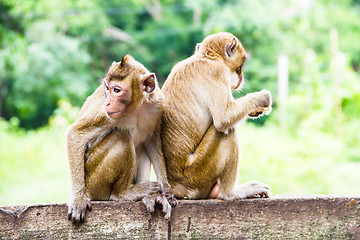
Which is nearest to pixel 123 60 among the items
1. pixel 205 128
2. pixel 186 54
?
pixel 205 128

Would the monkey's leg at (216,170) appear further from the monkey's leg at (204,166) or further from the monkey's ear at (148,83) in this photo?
the monkey's ear at (148,83)

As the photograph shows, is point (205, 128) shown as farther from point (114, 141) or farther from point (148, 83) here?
point (114, 141)

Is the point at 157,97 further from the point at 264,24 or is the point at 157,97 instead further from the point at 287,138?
the point at 264,24

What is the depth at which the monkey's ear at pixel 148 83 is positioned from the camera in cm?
403

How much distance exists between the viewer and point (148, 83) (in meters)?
4.06

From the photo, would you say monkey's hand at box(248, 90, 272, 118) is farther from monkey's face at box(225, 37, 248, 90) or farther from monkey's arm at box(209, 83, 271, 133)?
monkey's face at box(225, 37, 248, 90)

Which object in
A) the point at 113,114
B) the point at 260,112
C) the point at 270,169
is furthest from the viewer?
the point at 270,169

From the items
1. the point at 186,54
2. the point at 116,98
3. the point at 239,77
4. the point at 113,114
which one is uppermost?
the point at 186,54

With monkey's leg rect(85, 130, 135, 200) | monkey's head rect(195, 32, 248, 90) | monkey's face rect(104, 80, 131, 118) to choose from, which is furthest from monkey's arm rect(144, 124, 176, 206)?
monkey's head rect(195, 32, 248, 90)

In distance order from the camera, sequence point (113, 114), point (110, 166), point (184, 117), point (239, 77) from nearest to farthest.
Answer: point (113, 114)
point (110, 166)
point (184, 117)
point (239, 77)

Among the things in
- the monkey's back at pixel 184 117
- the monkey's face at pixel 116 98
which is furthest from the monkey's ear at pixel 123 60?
the monkey's back at pixel 184 117

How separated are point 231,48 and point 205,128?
82cm

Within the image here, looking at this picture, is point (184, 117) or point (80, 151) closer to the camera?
point (80, 151)

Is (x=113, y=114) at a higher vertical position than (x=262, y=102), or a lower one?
lower
